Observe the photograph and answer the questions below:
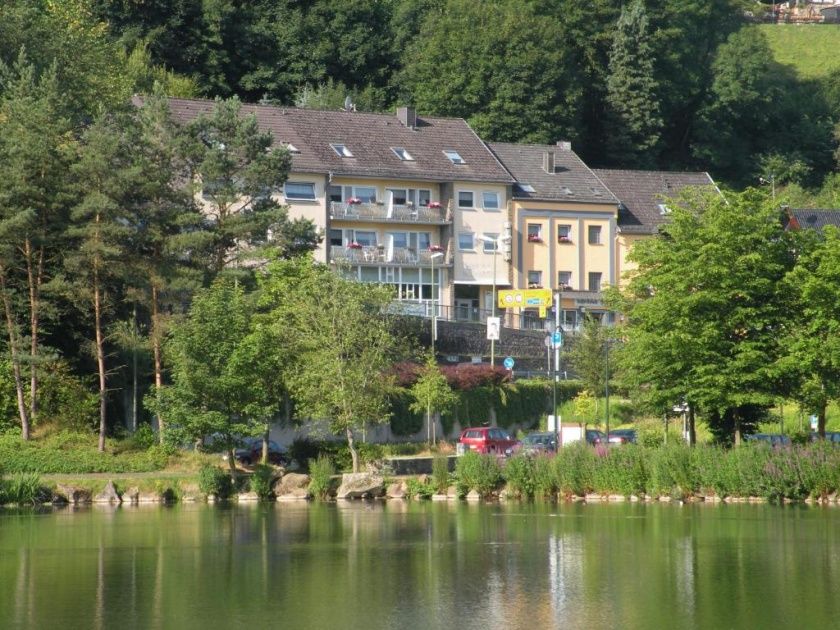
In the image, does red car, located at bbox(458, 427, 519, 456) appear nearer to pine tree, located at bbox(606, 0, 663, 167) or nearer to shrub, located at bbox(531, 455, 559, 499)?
shrub, located at bbox(531, 455, 559, 499)

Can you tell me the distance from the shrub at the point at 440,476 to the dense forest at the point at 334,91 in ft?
38.8

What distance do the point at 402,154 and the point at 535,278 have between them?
11.5 m

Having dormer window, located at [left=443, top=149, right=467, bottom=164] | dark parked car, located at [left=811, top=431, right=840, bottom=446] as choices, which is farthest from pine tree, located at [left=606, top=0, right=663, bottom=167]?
dark parked car, located at [left=811, top=431, right=840, bottom=446]

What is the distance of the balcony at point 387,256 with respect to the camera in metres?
89.8

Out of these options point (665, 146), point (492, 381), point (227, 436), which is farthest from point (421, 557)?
point (665, 146)

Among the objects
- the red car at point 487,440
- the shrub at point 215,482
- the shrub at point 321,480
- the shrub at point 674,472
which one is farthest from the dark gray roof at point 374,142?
the shrub at point 674,472

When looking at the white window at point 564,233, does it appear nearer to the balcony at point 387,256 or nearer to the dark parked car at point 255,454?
the balcony at point 387,256

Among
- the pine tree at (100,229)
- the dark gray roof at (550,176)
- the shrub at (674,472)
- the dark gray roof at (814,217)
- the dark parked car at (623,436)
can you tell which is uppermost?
the dark gray roof at (550,176)

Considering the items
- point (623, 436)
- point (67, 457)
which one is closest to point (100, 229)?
point (67, 457)

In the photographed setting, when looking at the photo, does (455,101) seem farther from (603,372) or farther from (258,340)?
(258,340)

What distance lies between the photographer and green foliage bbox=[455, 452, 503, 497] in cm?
5253

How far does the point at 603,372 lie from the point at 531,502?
21.7 metres

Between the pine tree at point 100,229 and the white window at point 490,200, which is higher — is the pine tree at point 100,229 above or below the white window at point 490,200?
below

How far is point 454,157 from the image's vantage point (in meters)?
94.6
